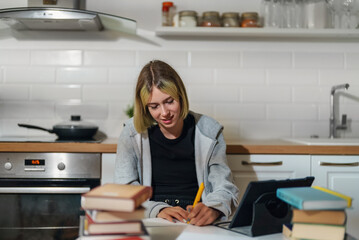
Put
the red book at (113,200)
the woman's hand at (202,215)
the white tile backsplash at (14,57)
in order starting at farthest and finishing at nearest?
the white tile backsplash at (14,57)
the woman's hand at (202,215)
the red book at (113,200)

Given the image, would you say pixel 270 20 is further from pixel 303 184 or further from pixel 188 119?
pixel 303 184

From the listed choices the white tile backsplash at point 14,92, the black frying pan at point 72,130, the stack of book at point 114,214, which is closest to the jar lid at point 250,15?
the black frying pan at point 72,130

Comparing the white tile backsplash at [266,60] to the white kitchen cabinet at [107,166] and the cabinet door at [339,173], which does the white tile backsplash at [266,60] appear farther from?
the white kitchen cabinet at [107,166]

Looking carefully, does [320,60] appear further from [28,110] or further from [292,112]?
[28,110]

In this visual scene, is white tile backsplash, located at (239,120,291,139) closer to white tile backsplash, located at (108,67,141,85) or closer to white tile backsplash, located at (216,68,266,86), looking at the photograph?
white tile backsplash, located at (216,68,266,86)

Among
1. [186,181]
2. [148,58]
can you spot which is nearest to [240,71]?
[148,58]

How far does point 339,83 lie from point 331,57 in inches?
7.4

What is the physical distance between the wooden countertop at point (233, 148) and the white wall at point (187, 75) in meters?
0.57

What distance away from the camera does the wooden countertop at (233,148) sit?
2219 mm

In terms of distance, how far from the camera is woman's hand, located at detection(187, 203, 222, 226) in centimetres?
123

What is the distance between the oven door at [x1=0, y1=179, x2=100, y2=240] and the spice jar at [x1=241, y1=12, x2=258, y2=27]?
1443 millimetres

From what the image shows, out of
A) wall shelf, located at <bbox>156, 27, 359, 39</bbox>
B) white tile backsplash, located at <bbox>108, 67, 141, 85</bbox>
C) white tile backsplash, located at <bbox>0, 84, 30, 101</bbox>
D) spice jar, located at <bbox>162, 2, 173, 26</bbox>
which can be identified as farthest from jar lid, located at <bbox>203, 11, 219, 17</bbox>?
white tile backsplash, located at <bbox>0, 84, 30, 101</bbox>

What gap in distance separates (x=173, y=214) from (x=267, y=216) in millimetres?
355

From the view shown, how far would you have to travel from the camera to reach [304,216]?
985 mm
